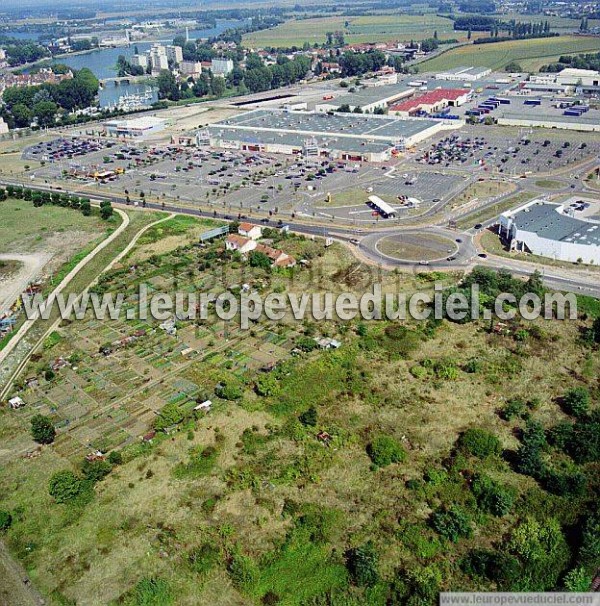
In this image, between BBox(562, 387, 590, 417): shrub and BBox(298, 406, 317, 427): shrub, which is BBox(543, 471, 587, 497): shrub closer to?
BBox(562, 387, 590, 417): shrub

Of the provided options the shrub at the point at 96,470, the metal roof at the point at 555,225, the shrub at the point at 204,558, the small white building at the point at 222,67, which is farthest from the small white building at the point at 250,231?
the small white building at the point at 222,67

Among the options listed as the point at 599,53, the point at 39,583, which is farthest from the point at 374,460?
the point at 599,53

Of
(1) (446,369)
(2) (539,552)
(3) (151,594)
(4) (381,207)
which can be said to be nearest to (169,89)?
(4) (381,207)

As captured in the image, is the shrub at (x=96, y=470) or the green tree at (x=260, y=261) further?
the green tree at (x=260, y=261)

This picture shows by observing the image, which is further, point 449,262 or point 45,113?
point 45,113

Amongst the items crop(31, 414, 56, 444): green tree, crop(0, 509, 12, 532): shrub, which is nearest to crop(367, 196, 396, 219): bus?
crop(31, 414, 56, 444): green tree

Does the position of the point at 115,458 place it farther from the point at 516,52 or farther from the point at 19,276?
the point at 516,52

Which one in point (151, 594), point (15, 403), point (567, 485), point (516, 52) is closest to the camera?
point (151, 594)

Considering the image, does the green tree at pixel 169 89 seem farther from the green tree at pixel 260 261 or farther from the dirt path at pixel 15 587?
the dirt path at pixel 15 587
